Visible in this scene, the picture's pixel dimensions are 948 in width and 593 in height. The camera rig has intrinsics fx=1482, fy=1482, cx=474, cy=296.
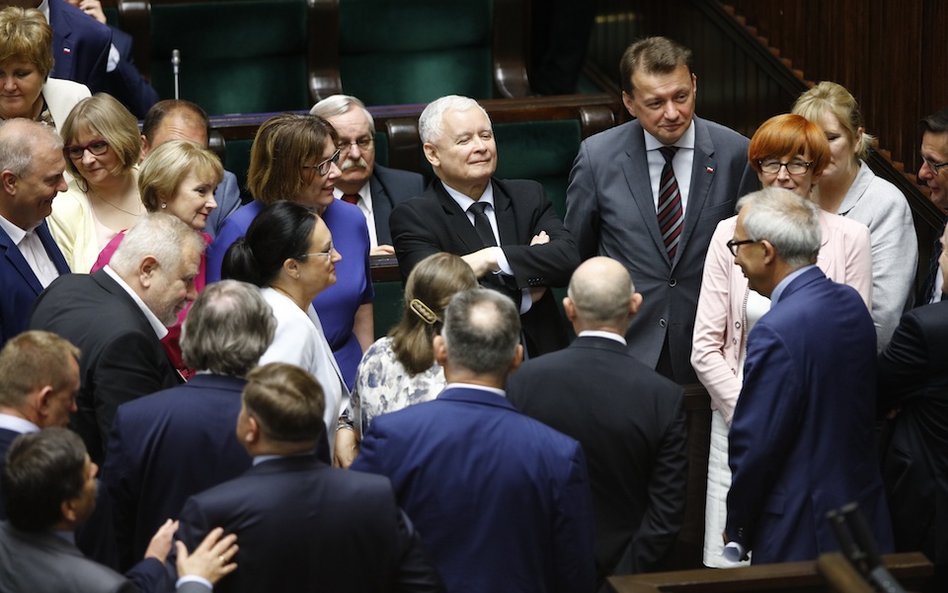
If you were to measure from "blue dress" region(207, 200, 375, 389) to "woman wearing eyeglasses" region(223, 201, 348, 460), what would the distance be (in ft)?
1.20

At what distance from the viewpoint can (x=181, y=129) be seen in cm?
461

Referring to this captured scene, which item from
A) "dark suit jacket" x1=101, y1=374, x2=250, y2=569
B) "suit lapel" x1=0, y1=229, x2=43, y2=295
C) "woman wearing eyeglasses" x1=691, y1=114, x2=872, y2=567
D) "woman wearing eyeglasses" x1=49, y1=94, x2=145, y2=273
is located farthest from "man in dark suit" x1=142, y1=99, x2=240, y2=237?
"dark suit jacket" x1=101, y1=374, x2=250, y2=569

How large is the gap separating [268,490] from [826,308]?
138cm

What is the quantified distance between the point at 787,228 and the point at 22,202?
192cm

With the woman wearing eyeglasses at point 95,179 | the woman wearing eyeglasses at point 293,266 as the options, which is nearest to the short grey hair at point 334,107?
the woman wearing eyeglasses at point 95,179

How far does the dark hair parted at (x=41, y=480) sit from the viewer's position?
2.56m

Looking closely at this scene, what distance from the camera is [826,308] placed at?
334cm

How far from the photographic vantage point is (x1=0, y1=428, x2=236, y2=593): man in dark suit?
2547 millimetres

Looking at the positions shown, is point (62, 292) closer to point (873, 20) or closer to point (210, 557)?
point (210, 557)

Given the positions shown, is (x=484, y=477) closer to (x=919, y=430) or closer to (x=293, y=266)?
(x=293, y=266)

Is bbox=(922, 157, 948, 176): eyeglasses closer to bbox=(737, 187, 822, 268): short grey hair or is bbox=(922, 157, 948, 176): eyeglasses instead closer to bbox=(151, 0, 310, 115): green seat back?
bbox=(737, 187, 822, 268): short grey hair

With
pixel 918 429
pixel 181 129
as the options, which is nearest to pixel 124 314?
pixel 181 129

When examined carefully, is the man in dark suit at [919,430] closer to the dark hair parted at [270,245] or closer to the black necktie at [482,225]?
the black necktie at [482,225]

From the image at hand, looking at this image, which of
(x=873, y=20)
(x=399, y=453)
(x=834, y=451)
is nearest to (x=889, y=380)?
(x=834, y=451)
